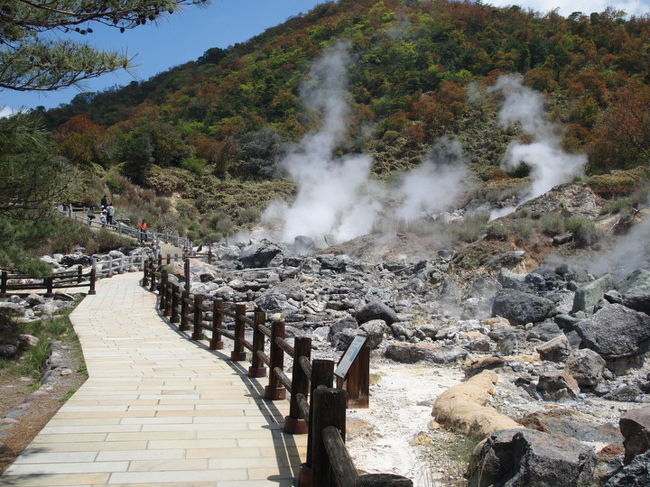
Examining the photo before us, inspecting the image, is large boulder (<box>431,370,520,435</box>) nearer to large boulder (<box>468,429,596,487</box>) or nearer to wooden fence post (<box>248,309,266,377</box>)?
large boulder (<box>468,429,596,487</box>)

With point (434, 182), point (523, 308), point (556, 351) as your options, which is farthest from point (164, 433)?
point (434, 182)

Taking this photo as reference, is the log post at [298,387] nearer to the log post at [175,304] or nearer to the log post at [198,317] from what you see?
the log post at [198,317]

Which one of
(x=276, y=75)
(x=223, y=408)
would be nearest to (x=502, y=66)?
(x=276, y=75)

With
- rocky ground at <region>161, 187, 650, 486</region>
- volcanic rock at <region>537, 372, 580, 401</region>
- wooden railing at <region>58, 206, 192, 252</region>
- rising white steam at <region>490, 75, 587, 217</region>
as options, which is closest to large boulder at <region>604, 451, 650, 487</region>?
rocky ground at <region>161, 187, 650, 486</region>

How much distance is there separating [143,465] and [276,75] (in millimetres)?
83355

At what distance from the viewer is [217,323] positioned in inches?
377

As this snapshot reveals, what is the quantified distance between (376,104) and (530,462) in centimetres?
6876

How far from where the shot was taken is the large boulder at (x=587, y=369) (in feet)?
26.5

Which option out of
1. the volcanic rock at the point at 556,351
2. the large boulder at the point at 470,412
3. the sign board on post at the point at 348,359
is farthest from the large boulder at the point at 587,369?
the sign board on post at the point at 348,359

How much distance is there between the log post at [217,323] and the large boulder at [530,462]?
549cm

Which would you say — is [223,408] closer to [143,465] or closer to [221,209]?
[143,465]

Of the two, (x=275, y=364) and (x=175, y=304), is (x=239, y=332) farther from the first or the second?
(x=175, y=304)

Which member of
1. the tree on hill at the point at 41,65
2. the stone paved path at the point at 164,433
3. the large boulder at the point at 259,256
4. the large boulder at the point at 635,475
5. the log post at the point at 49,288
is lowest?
the large boulder at the point at 259,256

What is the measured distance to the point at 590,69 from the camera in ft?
197
